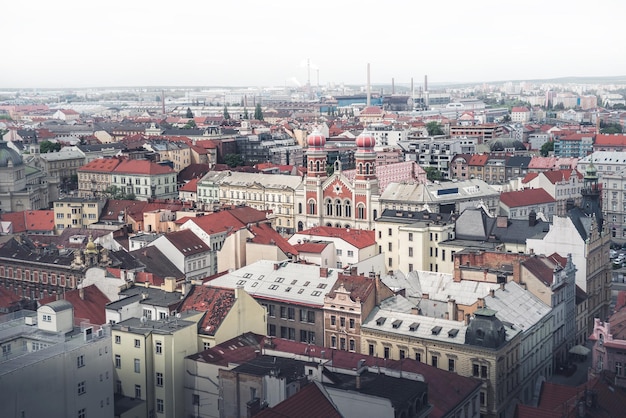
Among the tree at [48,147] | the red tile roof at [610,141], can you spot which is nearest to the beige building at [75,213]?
the tree at [48,147]

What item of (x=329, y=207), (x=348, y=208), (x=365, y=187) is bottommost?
(x=329, y=207)

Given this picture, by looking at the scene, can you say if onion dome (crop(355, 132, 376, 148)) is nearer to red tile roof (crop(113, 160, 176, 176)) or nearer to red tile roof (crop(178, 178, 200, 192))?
red tile roof (crop(178, 178, 200, 192))

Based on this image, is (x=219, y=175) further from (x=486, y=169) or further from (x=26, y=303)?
(x=26, y=303)

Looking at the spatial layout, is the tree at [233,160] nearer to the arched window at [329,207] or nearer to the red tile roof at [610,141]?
the arched window at [329,207]

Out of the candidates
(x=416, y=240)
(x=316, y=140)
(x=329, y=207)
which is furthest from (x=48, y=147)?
(x=416, y=240)

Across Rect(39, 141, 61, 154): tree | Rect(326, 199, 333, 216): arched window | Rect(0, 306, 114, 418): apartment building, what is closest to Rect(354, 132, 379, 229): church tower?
Rect(326, 199, 333, 216): arched window

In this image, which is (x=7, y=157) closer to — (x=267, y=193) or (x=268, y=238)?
(x=267, y=193)

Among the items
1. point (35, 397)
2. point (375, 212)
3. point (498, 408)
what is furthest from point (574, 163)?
point (35, 397)

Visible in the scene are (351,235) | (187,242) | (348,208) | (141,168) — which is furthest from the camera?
(141,168)
